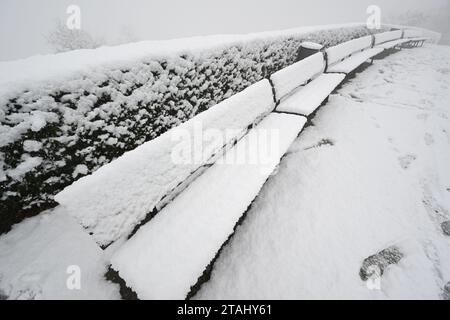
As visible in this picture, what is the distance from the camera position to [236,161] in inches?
91.3

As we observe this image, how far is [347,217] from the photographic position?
7.35 feet

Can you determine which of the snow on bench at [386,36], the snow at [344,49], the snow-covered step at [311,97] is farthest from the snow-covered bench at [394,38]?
the snow-covered step at [311,97]

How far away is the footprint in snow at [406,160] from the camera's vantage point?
2938 millimetres

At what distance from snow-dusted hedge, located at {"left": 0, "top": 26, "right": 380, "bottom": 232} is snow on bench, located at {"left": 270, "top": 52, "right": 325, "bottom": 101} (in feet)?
3.03

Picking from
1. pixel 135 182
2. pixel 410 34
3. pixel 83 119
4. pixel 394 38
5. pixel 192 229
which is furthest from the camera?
pixel 410 34

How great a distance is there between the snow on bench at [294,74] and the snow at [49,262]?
2806 mm

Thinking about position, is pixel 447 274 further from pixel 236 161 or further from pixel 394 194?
pixel 236 161

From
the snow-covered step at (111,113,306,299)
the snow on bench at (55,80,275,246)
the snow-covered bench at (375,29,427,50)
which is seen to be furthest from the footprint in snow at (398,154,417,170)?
the snow-covered bench at (375,29,427,50)

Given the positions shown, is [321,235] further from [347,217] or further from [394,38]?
[394,38]

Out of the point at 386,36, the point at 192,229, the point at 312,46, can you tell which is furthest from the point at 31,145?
the point at 386,36

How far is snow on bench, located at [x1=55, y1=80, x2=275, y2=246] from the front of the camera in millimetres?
1273

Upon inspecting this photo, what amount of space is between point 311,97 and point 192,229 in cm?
300
